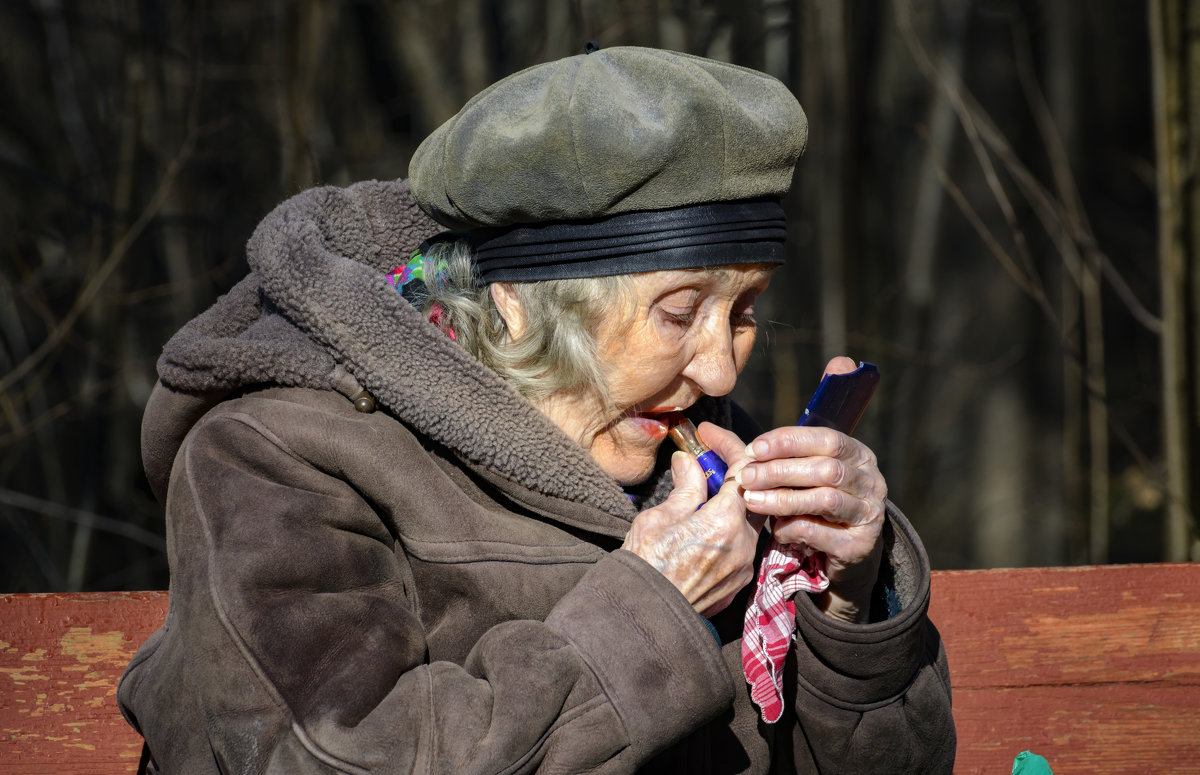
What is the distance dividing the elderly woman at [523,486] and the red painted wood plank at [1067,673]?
41 centimetres

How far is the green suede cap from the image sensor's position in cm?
146

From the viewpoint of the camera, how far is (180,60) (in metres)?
3.89

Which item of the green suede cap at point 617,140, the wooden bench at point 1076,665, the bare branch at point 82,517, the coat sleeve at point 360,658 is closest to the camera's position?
the coat sleeve at point 360,658

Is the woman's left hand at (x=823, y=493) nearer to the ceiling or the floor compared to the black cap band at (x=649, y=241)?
nearer to the floor

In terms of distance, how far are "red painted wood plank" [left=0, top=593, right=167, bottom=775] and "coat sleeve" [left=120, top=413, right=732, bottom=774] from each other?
0.67 m

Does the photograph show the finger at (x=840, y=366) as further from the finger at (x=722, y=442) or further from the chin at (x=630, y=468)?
the chin at (x=630, y=468)

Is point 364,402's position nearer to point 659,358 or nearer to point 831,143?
point 659,358

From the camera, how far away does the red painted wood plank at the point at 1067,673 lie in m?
2.18

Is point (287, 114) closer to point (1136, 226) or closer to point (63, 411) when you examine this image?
point (63, 411)

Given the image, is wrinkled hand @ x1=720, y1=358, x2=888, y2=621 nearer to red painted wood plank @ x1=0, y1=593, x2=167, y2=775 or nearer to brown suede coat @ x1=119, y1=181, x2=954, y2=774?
brown suede coat @ x1=119, y1=181, x2=954, y2=774

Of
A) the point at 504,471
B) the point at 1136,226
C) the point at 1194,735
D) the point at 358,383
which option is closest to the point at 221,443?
the point at 358,383

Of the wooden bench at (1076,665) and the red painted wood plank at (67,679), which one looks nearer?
the red painted wood plank at (67,679)

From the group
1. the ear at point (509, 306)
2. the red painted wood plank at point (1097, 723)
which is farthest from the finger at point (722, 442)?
the red painted wood plank at point (1097, 723)

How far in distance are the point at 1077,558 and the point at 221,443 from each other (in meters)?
4.29
